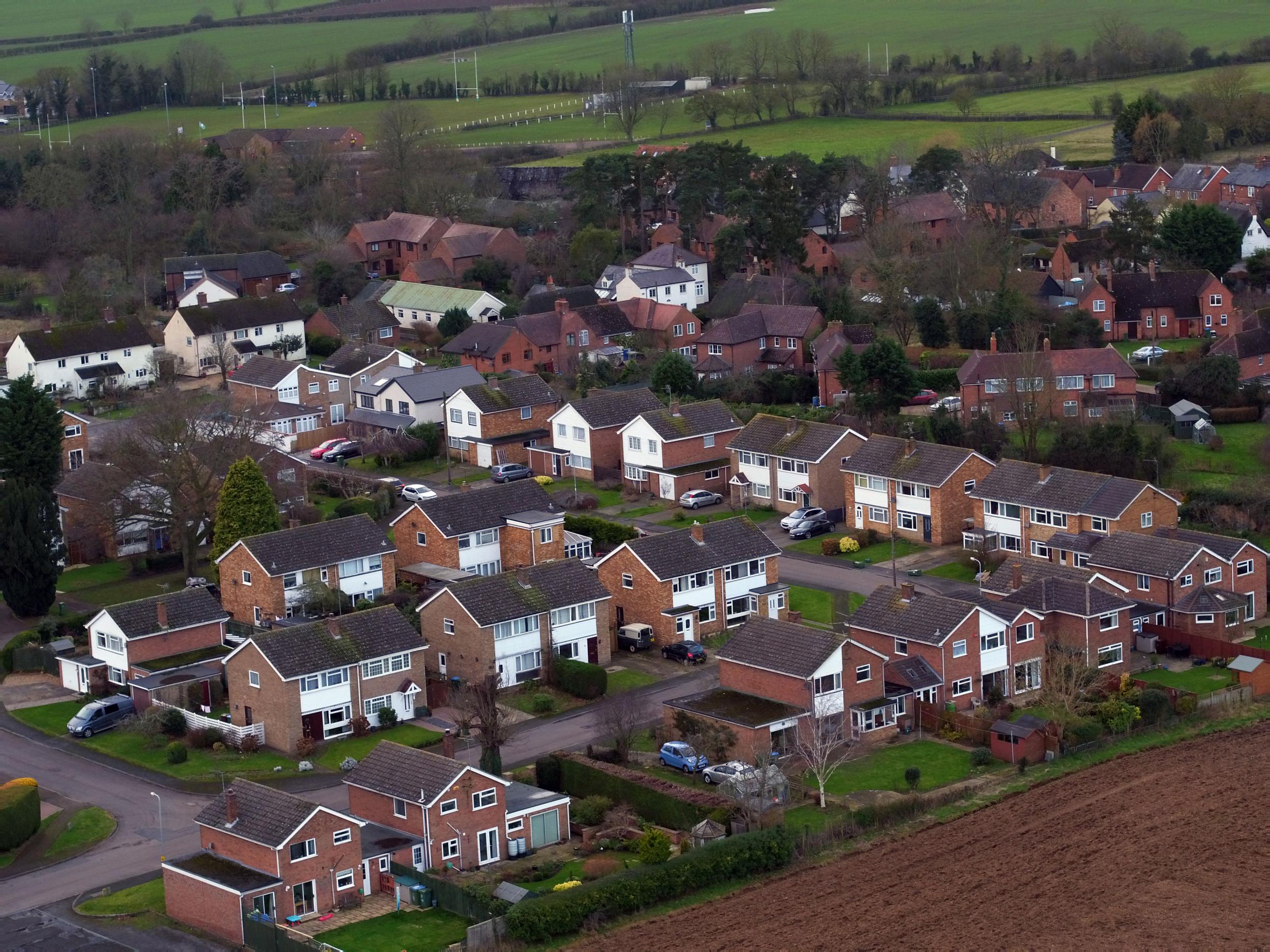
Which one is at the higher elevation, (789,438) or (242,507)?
(242,507)

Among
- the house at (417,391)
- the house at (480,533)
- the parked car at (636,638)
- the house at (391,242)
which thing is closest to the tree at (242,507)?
the house at (480,533)

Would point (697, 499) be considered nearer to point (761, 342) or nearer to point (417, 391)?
point (417, 391)

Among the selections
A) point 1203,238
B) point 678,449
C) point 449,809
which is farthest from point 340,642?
point 1203,238

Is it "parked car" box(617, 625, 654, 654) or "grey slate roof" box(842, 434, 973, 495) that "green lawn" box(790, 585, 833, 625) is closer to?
"parked car" box(617, 625, 654, 654)

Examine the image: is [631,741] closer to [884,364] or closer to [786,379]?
[884,364]

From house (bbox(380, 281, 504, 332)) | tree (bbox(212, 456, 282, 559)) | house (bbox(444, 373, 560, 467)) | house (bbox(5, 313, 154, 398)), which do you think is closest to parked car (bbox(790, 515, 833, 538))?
house (bbox(444, 373, 560, 467))

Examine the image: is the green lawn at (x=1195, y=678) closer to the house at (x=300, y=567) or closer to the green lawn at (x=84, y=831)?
the house at (x=300, y=567)
